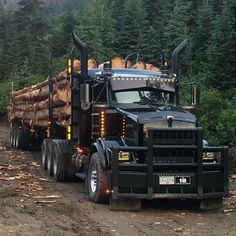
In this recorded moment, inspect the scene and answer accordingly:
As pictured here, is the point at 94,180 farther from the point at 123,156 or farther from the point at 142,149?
the point at 142,149

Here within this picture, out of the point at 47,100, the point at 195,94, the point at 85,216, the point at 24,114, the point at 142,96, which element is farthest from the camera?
the point at 24,114

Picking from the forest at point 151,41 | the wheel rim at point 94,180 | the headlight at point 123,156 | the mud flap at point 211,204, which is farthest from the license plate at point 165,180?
the forest at point 151,41

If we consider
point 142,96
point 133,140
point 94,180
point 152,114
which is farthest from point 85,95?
point 94,180

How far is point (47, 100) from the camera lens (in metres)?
15.9

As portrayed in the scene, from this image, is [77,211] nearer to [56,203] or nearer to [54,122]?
[56,203]

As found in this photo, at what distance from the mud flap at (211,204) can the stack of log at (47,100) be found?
4159mm

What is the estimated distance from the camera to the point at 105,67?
11.6 metres

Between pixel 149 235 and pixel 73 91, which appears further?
pixel 73 91

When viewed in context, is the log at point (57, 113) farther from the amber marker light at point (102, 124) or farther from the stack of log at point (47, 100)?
the amber marker light at point (102, 124)

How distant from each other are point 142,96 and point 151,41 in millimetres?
37659

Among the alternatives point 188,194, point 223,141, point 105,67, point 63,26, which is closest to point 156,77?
point 105,67

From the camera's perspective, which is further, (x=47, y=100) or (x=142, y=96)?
(x=47, y=100)

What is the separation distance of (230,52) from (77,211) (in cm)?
2139

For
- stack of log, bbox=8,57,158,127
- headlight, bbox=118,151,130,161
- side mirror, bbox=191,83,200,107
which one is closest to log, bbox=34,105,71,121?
stack of log, bbox=8,57,158,127
